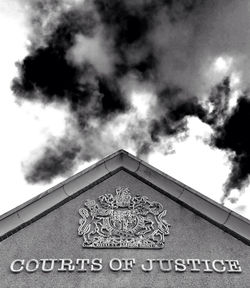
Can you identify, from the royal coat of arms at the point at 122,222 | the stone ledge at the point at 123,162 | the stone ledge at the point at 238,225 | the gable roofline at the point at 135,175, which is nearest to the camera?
the royal coat of arms at the point at 122,222

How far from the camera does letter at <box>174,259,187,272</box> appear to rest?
856 cm

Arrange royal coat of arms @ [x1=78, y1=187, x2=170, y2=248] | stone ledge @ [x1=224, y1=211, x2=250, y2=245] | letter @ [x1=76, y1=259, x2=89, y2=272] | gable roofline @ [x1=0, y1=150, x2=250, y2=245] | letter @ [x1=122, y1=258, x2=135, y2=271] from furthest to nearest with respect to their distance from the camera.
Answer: stone ledge @ [x1=224, y1=211, x2=250, y2=245] < gable roofline @ [x1=0, y1=150, x2=250, y2=245] < royal coat of arms @ [x1=78, y1=187, x2=170, y2=248] < letter @ [x1=122, y1=258, x2=135, y2=271] < letter @ [x1=76, y1=259, x2=89, y2=272]

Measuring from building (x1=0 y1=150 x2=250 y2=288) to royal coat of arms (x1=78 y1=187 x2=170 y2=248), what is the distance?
3cm

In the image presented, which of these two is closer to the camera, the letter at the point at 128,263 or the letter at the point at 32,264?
the letter at the point at 32,264

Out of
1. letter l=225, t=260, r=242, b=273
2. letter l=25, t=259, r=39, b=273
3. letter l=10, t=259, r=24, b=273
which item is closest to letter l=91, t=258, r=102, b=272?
letter l=25, t=259, r=39, b=273

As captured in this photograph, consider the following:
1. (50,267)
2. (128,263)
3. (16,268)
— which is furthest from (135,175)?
(16,268)

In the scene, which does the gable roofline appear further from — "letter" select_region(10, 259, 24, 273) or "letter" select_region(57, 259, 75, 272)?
"letter" select_region(57, 259, 75, 272)

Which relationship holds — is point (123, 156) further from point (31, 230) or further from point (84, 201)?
point (31, 230)

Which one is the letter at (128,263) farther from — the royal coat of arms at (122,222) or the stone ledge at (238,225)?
the stone ledge at (238,225)

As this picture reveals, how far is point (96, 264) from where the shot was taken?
8.54 meters

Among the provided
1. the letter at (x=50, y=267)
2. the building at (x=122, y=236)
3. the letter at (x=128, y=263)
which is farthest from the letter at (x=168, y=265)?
the letter at (x=50, y=267)

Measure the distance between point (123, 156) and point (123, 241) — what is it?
271 cm

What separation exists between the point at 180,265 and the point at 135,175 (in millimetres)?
2947

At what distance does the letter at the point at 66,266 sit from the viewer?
8380 millimetres
